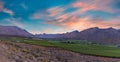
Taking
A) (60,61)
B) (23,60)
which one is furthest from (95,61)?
(23,60)

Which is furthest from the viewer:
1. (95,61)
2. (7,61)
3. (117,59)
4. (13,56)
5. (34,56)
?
(117,59)

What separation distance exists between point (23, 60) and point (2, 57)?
9.37ft

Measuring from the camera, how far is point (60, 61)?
34.2 m

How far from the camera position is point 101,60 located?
4028 cm

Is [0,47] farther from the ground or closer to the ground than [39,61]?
farther from the ground

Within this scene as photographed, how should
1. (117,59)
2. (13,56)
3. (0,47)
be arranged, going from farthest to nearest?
(117,59)
(0,47)
(13,56)

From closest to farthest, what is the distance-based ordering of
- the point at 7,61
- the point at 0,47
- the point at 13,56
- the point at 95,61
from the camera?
the point at 7,61, the point at 13,56, the point at 0,47, the point at 95,61

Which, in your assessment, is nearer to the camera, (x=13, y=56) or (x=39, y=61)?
(x=13, y=56)

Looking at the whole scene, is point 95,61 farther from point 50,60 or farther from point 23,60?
point 23,60

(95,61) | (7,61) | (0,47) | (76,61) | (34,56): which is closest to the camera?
(7,61)

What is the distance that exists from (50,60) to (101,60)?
11371 mm

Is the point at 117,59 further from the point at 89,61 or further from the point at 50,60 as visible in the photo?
the point at 50,60

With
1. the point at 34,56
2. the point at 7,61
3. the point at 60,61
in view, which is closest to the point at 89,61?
the point at 60,61

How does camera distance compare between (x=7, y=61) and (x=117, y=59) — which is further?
(x=117, y=59)
